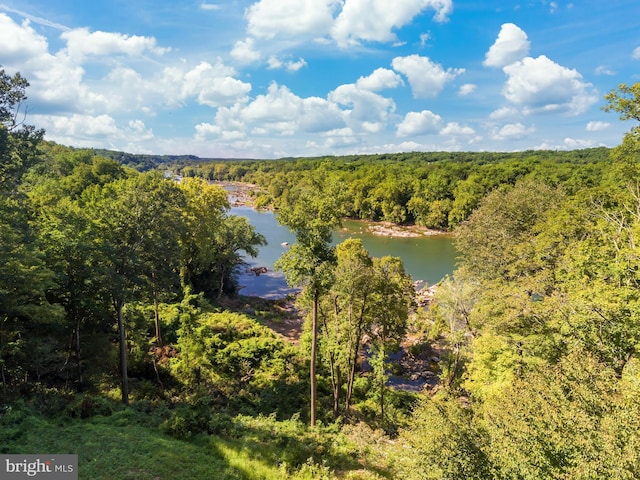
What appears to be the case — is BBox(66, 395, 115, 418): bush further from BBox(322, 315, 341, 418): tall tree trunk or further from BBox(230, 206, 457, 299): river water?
BBox(230, 206, 457, 299): river water

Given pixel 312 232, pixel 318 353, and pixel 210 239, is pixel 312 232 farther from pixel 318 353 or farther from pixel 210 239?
pixel 210 239

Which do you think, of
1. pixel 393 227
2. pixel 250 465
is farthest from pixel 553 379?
pixel 393 227

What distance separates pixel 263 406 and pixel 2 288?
971cm

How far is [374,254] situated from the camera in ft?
140

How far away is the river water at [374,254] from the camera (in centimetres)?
3431

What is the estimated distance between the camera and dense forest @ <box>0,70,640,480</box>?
6.33 metres

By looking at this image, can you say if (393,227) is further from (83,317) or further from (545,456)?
(545,456)

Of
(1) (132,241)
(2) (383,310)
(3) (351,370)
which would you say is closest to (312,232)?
(2) (383,310)

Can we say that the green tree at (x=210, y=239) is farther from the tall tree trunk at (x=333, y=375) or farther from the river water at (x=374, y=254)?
the tall tree trunk at (x=333, y=375)

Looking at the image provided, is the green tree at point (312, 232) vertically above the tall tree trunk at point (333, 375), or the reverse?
the green tree at point (312, 232)
